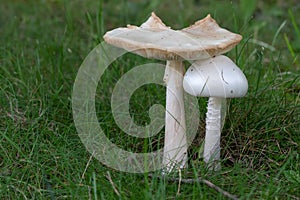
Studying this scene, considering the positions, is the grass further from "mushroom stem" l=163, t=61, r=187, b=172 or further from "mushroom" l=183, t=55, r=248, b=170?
"mushroom" l=183, t=55, r=248, b=170

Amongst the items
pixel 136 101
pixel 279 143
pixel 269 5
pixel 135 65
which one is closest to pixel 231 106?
pixel 279 143

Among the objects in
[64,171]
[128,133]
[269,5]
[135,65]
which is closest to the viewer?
[64,171]

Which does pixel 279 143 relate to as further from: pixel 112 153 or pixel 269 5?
pixel 269 5

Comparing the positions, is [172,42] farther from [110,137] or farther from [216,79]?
[110,137]

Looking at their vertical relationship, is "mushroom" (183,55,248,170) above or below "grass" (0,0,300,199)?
above

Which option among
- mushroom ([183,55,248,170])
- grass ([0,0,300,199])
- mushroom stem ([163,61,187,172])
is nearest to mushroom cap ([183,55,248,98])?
mushroom ([183,55,248,170])

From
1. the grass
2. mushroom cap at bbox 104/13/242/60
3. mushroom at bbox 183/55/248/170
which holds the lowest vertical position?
the grass
